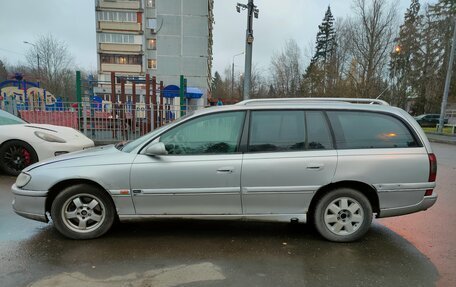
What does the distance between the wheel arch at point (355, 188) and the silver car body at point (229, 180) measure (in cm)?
3

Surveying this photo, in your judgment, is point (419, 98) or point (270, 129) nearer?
point (270, 129)

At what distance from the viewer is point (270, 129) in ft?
13.1

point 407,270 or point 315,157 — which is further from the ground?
point 315,157

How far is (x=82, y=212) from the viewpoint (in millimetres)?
3922

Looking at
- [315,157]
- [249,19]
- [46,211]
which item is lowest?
[46,211]

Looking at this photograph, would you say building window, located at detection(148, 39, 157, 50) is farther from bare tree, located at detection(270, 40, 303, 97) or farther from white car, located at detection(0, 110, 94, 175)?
white car, located at detection(0, 110, 94, 175)

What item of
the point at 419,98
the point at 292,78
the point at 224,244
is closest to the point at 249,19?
the point at 224,244

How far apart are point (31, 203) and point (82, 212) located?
1.94ft

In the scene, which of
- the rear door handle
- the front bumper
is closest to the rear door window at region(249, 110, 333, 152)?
the rear door handle

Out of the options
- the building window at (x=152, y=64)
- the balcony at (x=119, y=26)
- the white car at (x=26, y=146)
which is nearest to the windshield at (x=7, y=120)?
the white car at (x=26, y=146)

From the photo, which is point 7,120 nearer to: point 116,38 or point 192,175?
point 192,175

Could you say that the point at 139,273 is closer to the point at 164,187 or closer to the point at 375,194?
the point at 164,187

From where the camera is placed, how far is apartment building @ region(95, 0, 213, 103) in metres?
48.6

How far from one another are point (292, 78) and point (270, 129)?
4483cm
